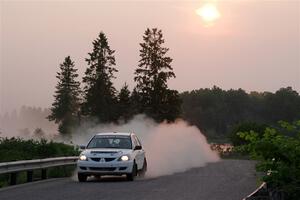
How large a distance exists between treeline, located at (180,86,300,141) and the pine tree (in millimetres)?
71283

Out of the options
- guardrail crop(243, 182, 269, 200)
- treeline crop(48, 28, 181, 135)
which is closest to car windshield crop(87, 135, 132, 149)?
guardrail crop(243, 182, 269, 200)

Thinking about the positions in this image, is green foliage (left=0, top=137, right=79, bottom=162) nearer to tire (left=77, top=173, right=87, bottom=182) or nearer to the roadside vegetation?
the roadside vegetation

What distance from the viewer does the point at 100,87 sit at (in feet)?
305

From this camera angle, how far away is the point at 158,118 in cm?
9100

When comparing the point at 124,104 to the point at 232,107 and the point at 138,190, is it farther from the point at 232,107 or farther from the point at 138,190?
the point at 232,107

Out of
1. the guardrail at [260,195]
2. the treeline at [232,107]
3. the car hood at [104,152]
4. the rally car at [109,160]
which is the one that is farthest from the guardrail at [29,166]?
the treeline at [232,107]

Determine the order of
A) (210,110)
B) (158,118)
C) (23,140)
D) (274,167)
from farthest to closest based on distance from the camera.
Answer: (210,110)
(158,118)
(23,140)
(274,167)

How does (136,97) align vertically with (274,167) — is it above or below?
above

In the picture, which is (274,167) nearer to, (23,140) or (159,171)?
(159,171)

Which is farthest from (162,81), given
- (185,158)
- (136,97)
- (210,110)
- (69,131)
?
(210,110)

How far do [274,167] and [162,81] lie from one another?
83718 mm

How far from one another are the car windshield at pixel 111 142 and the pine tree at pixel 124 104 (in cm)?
6861

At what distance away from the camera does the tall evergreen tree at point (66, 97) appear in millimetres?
102125

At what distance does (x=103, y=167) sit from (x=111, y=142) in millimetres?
1953
